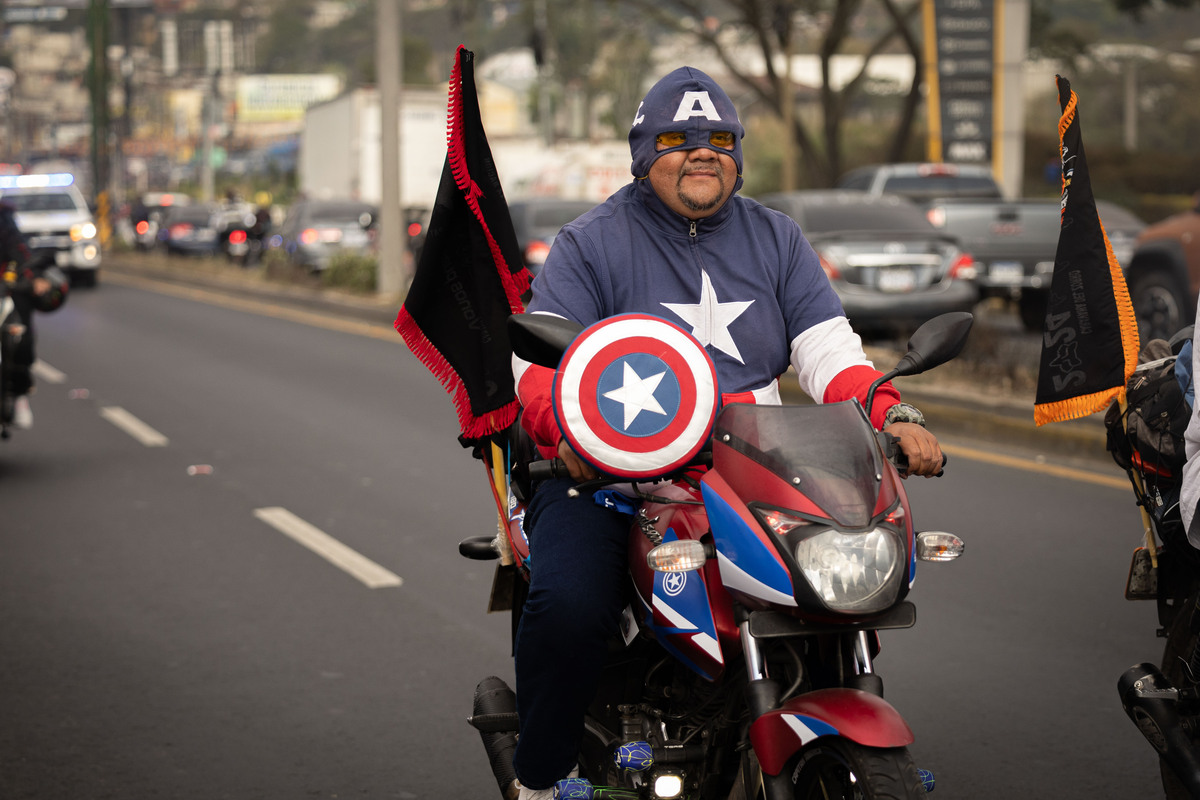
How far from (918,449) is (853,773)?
69cm

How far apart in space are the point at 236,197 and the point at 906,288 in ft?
103

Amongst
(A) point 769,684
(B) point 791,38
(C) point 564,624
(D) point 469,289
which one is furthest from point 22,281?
(B) point 791,38

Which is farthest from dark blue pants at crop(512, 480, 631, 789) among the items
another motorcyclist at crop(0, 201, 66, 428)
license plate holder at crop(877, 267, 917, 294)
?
license plate holder at crop(877, 267, 917, 294)

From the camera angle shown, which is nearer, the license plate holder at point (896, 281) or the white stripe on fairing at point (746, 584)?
the white stripe on fairing at point (746, 584)

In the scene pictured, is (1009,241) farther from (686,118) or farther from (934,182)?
(686,118)

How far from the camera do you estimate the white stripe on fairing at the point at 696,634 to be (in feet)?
10.7

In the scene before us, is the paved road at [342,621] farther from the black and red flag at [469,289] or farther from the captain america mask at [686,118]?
the captain america mask at [686,118]

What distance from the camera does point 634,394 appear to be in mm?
3223

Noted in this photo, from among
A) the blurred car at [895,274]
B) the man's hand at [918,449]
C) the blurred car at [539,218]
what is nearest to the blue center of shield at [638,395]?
the man's hand at [918,449]

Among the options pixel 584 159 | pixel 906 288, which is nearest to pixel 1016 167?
pixel 584 159

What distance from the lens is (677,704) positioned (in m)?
3.59

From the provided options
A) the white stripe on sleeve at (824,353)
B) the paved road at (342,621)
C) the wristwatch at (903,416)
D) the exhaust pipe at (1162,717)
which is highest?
the white stripe on sleeve at (824,353)

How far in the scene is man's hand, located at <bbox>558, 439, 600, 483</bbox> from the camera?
3361 millimetres

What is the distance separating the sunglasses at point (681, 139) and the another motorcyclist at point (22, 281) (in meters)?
7.00
